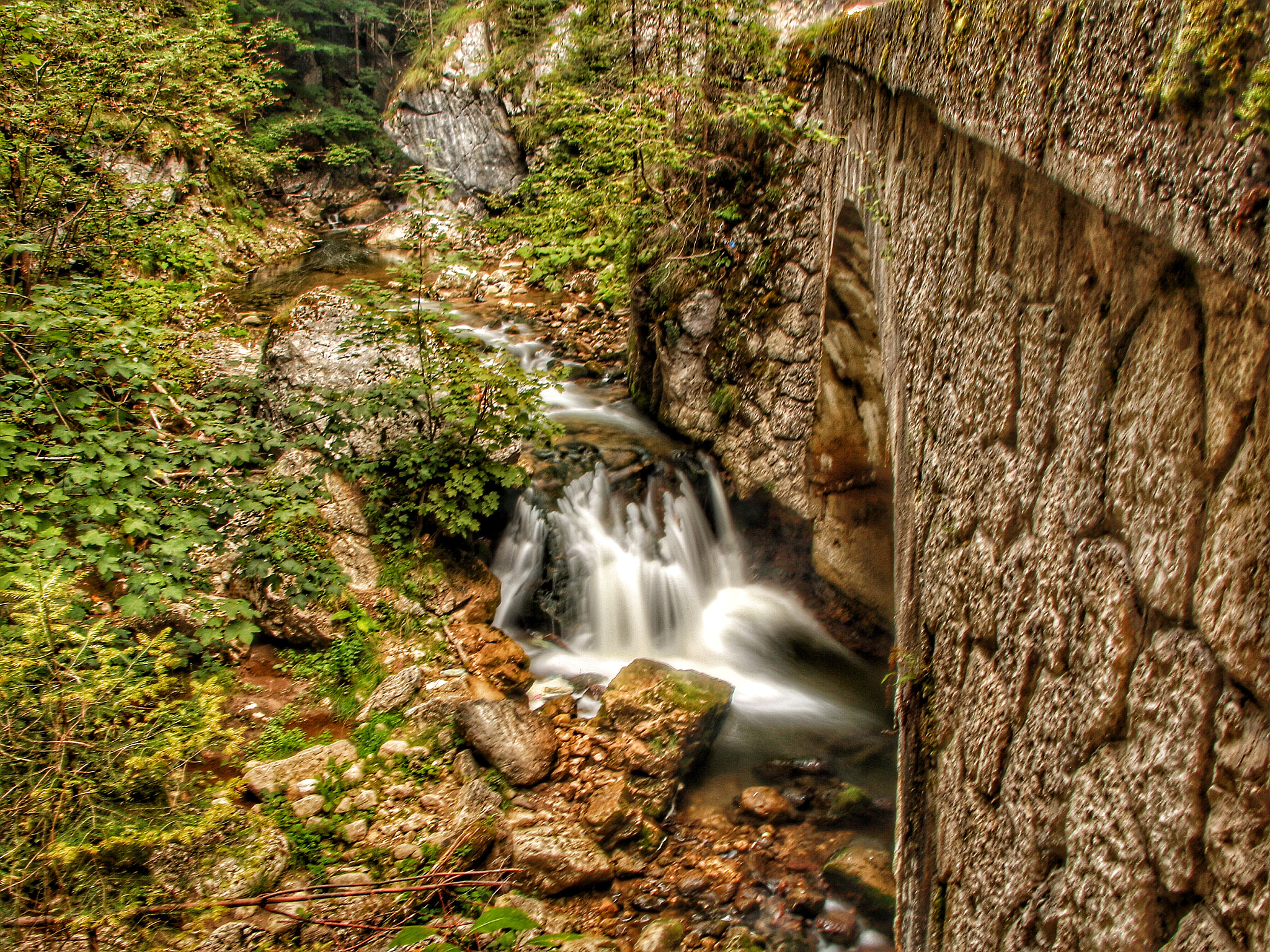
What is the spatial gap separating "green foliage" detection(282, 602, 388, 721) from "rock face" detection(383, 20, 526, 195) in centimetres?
1209

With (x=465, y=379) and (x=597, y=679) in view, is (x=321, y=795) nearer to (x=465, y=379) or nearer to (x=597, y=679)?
(x=597, y=679)

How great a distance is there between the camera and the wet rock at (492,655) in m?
5.16

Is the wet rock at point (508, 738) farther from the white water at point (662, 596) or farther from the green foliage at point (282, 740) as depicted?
the white water at point (662, 596)

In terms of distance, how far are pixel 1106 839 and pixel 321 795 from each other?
3.73 m

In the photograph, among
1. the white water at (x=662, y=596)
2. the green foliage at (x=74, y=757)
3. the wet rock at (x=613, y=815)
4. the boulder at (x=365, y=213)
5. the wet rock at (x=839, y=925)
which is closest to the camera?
the green foliage at (x=74, y=757)

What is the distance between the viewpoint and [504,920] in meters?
1.38

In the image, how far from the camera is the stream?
526cm

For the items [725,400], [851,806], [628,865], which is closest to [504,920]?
[628,865]

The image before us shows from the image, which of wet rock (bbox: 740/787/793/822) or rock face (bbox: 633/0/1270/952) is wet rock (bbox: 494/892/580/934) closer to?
wet rock (bbox: 740/787/793/822)

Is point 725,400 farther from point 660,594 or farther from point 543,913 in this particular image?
point 543,913

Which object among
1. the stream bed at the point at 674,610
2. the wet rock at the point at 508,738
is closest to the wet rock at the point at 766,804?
the stream bed at the point at 674,610

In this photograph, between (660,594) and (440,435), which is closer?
(440,435)

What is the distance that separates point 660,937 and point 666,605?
285 cm

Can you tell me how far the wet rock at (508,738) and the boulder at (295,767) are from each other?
2.22 feet
